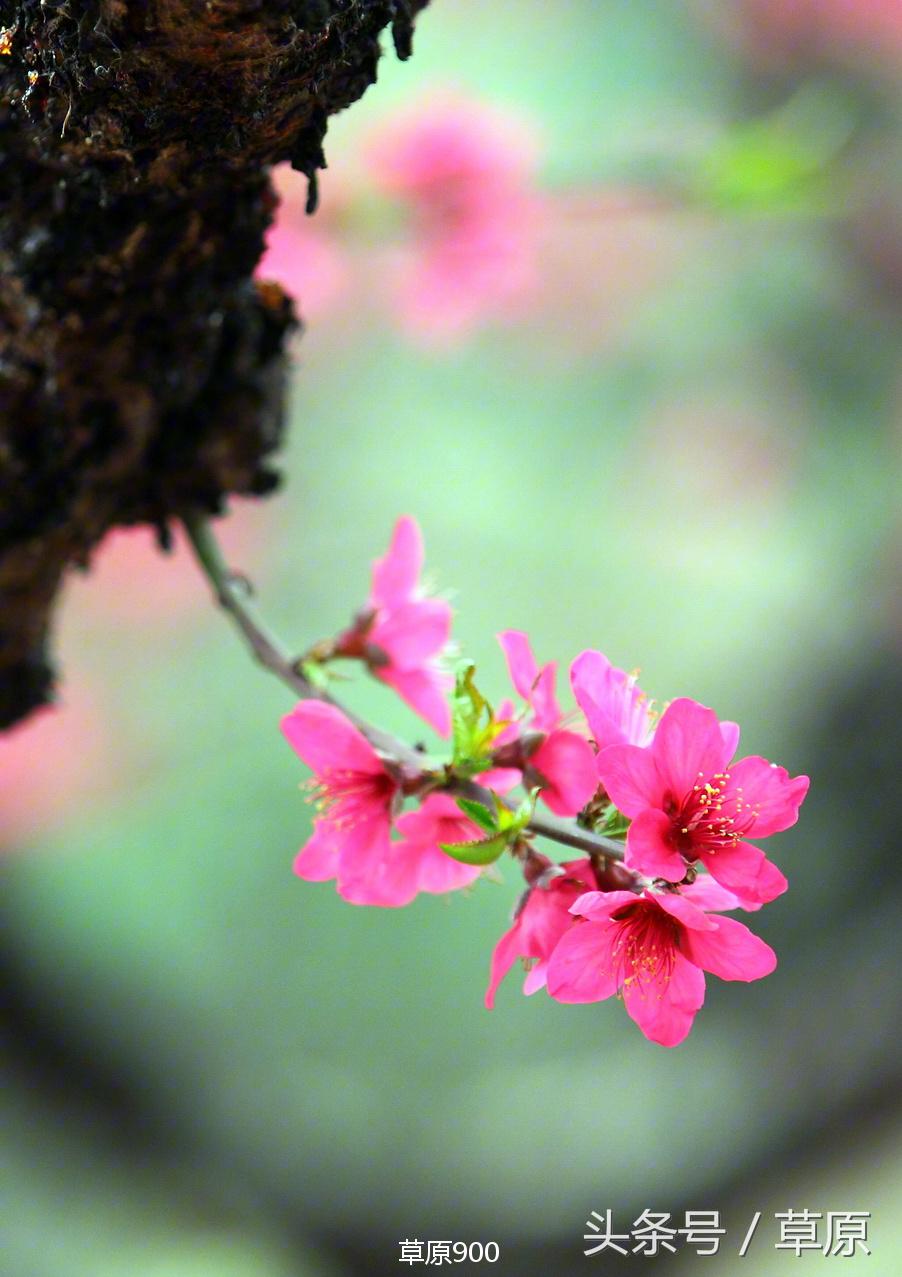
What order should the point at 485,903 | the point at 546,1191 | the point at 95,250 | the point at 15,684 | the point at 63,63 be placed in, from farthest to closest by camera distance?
1. the point at 485,903
2. the point at 546,1191
3. the point at 15,684
4. the point at 95,250
5. the point at 63,63

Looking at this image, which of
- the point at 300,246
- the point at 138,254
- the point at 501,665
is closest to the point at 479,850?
the point at 138,254

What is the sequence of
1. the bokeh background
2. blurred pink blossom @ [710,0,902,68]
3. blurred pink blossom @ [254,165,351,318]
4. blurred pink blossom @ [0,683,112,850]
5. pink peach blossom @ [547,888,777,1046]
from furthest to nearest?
1. blurred pink blossom @ [0,683,112,850]
2. blurred pink blossom @ [710,0,902,68]
3. the bokeh background
4. blurred pink blossom @ [254,165,351,318]
5. pink peach blossom @ [547,888,777,1046]

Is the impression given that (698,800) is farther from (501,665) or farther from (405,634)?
(501,665)

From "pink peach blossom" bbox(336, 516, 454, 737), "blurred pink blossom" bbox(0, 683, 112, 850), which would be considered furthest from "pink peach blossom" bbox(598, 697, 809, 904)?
"blurred pink blossom" bbox(0, 683, 112, 850)

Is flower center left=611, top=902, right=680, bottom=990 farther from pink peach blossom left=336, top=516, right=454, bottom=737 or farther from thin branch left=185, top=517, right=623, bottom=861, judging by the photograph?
pink peach blossom left=336, top=516, right=454, bottom=737

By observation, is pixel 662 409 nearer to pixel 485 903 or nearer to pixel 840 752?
pixel 840 752

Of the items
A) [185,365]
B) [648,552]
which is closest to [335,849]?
[185,365]
